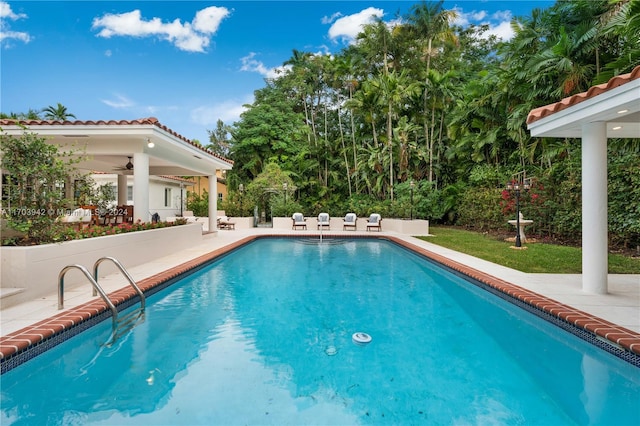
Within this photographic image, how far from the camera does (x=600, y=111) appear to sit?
440 centimetres

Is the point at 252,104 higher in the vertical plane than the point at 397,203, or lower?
higher

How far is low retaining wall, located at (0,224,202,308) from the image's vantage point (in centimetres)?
472

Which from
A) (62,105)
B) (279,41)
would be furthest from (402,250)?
(62,105)

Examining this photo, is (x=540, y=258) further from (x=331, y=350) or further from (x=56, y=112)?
(x=56, y=112)

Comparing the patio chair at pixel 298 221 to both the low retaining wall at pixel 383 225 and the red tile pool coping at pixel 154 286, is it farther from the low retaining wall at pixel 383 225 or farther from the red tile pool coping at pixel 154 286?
the red tile pool coping at pixel 154 286

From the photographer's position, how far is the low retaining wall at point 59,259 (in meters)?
4.72

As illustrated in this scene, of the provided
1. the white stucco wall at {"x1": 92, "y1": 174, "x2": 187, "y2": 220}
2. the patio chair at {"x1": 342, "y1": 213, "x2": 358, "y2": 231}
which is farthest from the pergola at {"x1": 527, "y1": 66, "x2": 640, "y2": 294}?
the white stucco wall at {"x1": 92, "y1": 174, "x2": 187, "y2": 220}

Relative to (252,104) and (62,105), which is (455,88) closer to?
(252,104)

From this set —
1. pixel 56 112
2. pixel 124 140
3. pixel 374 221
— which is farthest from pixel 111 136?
pixel 56 112

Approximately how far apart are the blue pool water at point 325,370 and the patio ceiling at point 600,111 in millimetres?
2892

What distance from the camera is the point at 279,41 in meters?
24.9

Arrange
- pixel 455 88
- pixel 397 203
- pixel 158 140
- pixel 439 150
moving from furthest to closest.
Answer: pixel 439 150 → pixel 455 88 → pixel 397 203 → pixel 158 140

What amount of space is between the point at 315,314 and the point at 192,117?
106 ft

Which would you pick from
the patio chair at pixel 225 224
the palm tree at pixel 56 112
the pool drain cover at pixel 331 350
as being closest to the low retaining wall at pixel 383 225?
the patio chair at pixel 225 224
